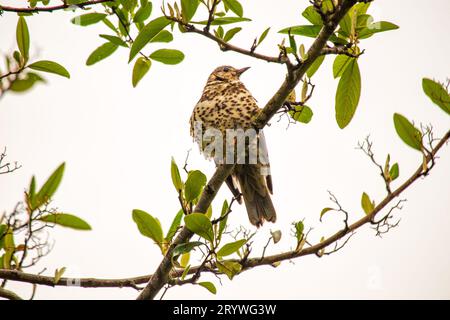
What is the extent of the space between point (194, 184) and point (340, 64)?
3.02ft

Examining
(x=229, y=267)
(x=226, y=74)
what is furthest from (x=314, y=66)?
(x=226, y=74)

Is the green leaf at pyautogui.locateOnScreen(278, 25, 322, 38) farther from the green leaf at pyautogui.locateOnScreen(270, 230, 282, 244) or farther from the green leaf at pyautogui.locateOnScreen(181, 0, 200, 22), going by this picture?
the green leaf at pyautogui.locateOnScreen(270, 230, 282, 244)

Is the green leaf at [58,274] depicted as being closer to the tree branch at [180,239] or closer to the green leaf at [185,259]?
Result: the tree branch at [180,239]

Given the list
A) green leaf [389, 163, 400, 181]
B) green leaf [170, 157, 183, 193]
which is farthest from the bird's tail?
green leaf [389, 163, 400, 181]

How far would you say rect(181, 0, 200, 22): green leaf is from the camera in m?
2.47

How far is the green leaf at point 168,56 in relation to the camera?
9.69ft

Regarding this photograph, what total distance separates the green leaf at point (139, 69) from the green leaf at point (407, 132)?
1.30 metres

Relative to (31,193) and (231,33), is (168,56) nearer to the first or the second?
(231,33)

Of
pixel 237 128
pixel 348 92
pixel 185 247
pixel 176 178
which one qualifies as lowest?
pixel 185 247

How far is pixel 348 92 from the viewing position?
2.68 meters

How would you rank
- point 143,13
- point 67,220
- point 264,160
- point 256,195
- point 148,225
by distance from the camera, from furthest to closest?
point 256,195 < point 264,160 < point 148,225 < point 143,13 < point 67,220

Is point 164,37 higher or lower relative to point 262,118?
higher

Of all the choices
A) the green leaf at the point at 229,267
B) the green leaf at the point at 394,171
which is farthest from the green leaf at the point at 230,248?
the green leaf at the point at 394,171

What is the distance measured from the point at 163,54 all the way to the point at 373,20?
1.06m
